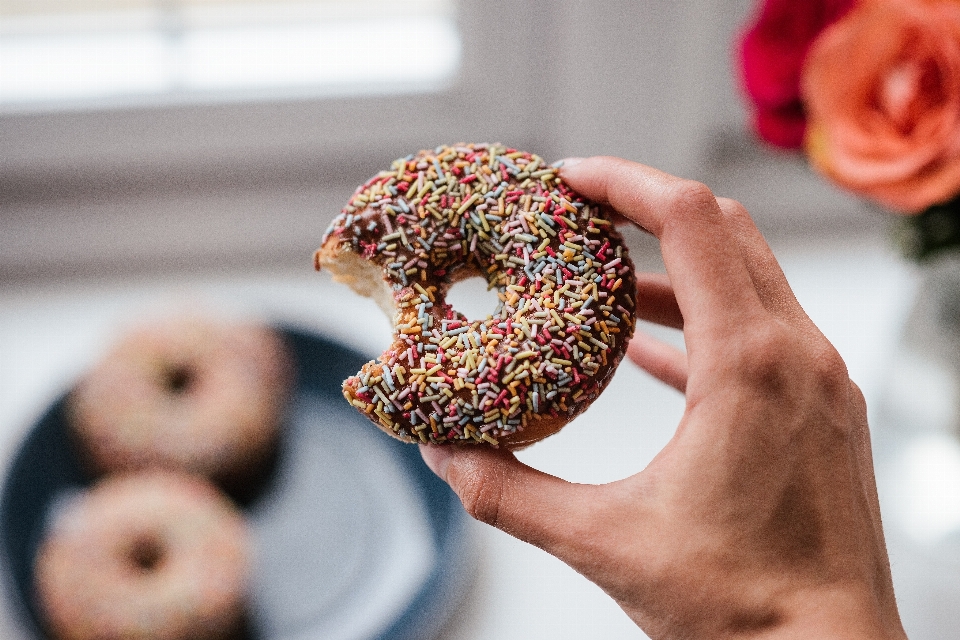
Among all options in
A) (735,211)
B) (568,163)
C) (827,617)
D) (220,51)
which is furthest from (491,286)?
(220,51)

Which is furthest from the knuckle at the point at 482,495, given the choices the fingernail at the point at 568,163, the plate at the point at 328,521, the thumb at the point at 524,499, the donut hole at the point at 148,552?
the donut hole at the point at 148,552

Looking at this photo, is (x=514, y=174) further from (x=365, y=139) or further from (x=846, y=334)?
(x=846, y=334)

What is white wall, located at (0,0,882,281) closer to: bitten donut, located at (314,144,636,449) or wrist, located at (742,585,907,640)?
bitten donut, located at (314,144,636,449)

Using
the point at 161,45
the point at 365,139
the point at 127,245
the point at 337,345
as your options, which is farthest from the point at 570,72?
the point at 127,245

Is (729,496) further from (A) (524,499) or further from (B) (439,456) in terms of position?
(B) (439,456)

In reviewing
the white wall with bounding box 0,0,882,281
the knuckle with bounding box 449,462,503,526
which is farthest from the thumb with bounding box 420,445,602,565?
the white wall with bounding box 0,0,882,281
